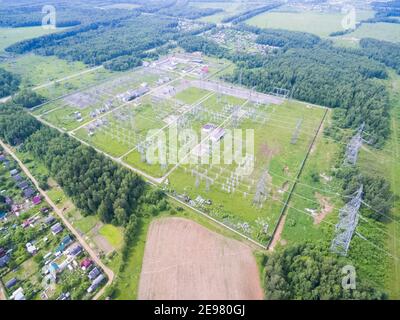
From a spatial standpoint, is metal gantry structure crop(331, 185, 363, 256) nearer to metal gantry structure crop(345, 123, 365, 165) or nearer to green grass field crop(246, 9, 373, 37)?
metal gantry structure crop(345, 123, 365, 165)

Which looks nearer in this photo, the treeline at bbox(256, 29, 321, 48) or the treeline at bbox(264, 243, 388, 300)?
the treeline at bbox(264, 243, 388, 300)

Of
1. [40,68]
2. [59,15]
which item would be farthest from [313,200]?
[59,15]

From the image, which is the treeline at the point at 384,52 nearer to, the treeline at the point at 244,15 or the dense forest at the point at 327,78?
the dense forest at the point at 327,78

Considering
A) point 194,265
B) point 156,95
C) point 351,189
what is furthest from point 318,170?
point 156,95

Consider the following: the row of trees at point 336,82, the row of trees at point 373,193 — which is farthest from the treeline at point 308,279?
the row of trees at point 336,82

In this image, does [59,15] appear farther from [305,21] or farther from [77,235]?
[77,235]

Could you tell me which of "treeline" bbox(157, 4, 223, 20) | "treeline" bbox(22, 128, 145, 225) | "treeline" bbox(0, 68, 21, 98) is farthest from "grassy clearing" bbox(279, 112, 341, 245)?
"treeline" bbox(157, 4, 223, 20)

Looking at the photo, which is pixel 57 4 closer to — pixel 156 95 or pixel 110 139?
pixel 156 95
